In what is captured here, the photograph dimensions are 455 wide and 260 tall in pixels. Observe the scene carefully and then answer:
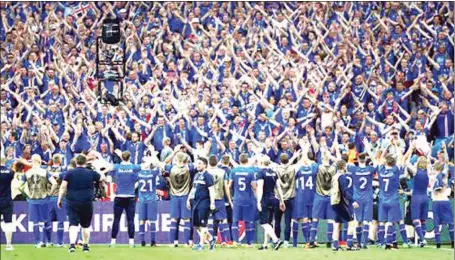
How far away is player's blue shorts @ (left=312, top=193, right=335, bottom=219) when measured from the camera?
26438 millimetres

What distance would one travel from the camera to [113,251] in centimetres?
2581

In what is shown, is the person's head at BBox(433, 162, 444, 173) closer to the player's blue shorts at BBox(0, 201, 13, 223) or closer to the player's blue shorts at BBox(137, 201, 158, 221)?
the player's blue shorts at BBox(137, 201, 158, 221)

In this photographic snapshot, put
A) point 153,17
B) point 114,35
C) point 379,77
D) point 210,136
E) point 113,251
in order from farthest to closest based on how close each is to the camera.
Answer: point 153,17 → point 379,77 → point 210,136 → point 114,35 → point 113,251

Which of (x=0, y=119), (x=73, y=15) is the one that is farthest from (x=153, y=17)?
(x=0, y=119)

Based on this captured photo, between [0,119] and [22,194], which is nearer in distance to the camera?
[22,194]

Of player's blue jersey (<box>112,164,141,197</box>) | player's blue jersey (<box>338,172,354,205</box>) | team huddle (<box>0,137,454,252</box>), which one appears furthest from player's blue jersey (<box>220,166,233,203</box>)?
player's blue jersey (<box>338,172,354,205</box>)

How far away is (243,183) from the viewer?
26641 millimetres

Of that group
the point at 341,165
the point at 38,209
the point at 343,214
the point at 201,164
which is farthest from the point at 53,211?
the point at 341,165

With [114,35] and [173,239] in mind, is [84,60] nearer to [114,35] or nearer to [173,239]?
[114,35]

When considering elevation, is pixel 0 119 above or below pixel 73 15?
below

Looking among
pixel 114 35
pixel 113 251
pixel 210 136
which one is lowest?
pixel 113 251

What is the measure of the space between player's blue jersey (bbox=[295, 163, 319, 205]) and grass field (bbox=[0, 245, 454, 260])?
128 centimetres

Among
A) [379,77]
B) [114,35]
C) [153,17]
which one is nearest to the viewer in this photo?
[114,35]

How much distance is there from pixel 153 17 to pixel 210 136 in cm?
628
